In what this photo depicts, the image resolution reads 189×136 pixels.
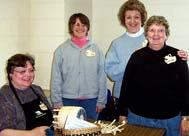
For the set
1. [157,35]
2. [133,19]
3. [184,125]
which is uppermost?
[133,19]

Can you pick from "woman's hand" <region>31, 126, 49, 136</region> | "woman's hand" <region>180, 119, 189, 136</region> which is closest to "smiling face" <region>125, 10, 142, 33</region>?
"woman's hand" <region>180, 119, 189, 136</region>

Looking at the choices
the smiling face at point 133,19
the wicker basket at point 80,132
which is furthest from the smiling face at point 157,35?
the wicker basket at point 80,132

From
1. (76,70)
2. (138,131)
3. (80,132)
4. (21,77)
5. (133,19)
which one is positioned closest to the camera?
(80,132)

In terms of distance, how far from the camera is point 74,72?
10.1 ft

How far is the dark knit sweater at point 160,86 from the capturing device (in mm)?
2369

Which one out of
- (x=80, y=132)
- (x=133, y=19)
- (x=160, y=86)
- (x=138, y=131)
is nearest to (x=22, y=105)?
(x=80, y=132)

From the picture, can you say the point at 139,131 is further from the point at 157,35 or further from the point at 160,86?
the point at 157,35

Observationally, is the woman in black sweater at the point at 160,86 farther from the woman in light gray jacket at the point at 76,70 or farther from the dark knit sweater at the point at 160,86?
the woman in light gray jacket at the point at 76,70

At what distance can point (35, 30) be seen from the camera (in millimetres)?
3539

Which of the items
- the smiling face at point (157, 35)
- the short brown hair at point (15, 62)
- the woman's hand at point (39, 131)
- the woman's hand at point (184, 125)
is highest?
the smiling face at point (157, 35)

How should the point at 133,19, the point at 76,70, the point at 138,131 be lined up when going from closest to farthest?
the point at 138,131
the point at 133,19
the point at 76,70

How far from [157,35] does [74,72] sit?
0.97 metres

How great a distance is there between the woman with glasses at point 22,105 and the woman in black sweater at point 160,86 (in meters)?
0.68

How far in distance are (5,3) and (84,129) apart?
6.03ft
